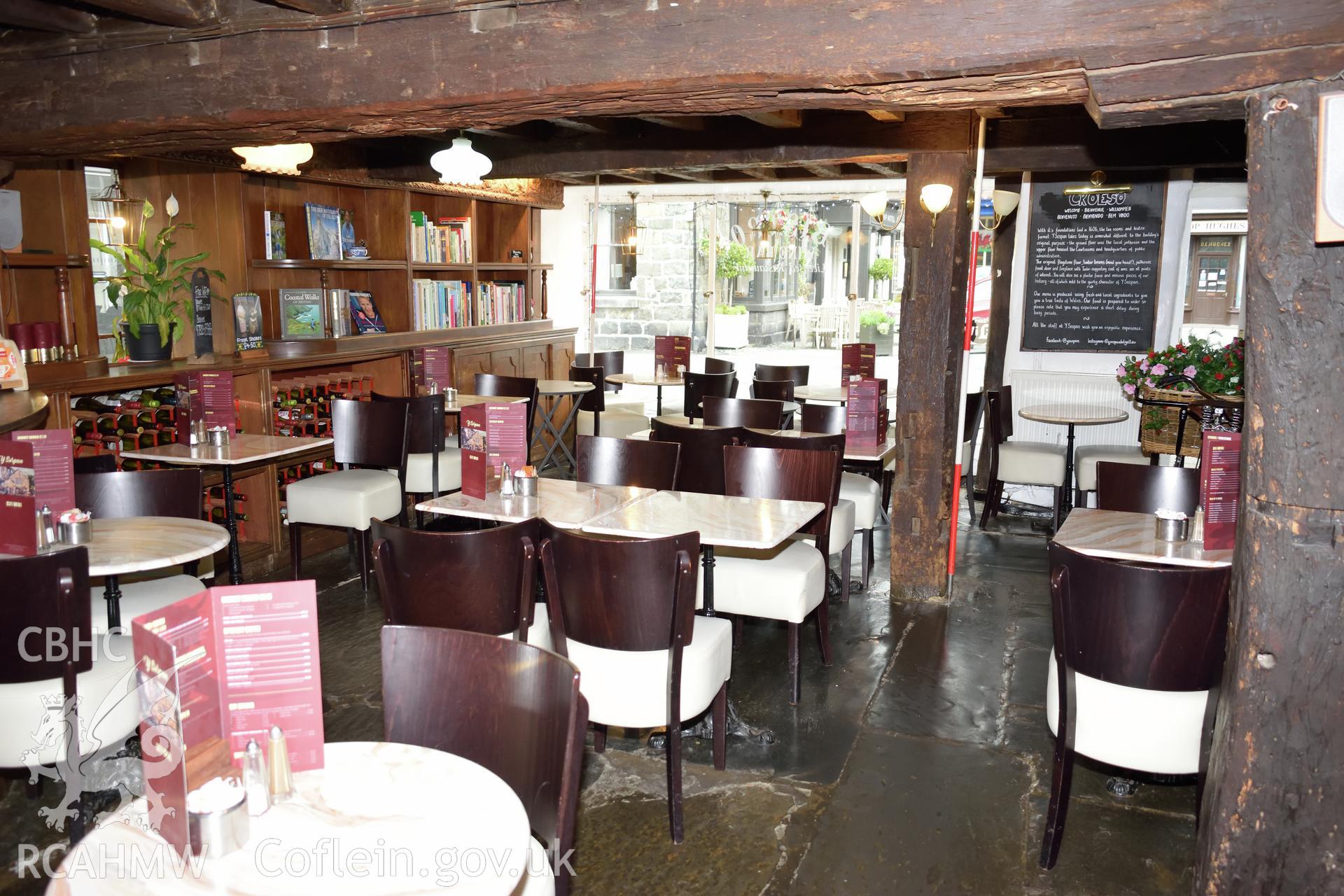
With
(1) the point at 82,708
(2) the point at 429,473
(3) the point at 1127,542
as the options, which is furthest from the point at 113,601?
(3) the point at 1127,542

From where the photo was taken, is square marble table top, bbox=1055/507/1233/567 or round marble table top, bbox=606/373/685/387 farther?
round marble table top, bbox=606/373/685/387

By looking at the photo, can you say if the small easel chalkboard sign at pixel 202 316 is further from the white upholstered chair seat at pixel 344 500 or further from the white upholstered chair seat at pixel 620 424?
the white upholstered chair seat at pixel 620 424

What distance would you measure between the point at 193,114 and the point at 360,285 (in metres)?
3.94

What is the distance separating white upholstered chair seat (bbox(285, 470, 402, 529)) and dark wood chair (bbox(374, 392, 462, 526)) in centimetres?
13

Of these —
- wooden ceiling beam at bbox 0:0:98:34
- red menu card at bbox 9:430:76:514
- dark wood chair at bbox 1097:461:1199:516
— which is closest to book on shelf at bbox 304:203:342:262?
wooden ceiling beam at bbox 0:0:98:34

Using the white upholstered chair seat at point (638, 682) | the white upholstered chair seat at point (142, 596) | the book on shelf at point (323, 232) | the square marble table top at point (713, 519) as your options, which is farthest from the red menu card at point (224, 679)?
the book on shelf at point (323, 232)

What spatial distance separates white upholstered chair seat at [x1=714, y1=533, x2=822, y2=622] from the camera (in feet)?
12.0

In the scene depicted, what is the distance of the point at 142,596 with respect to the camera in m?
3.50

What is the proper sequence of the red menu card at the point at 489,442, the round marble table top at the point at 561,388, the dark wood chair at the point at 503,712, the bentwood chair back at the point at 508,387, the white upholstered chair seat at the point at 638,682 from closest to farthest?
the dark wood chair at the point at 503,712 < the white upholstered chair seat at the point at 638,682 < the red menu card at the point at 489,442 < the bentwood chair back at the point at 508,387 < the round marble table top at the point at 561,388

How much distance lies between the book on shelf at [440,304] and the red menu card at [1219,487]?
549cm

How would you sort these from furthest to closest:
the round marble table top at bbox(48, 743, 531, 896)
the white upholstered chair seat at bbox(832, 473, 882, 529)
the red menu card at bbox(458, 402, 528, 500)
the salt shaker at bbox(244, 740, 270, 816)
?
the white upholstered chair seat at bbox(832, 473, 882, 529) < the red menu card at bbox(458, 402, 528, 500) < the salt shaker at bbox(244, 740, 270, 816) < the round marble table top at bbox(48, 743, 531, 896)

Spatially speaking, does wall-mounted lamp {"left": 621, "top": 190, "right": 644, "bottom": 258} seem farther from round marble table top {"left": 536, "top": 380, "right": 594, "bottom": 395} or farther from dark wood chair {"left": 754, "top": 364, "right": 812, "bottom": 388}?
round marble table top {"left": 536, "top": 380, "right": 594, "bottom": 395}

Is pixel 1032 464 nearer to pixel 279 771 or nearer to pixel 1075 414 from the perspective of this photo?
pixel 1075 414

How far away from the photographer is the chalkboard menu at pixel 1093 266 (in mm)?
6801
